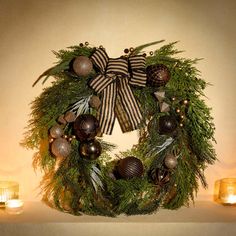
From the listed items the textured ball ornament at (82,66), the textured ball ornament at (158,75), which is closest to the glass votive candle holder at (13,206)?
the textured ball ornament at (82,66)

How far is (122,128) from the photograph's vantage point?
4.33 feet

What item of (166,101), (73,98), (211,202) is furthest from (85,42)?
(211,202)

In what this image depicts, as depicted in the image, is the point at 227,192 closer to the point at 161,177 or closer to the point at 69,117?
the point at 161,177

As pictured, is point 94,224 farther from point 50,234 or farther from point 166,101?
point 166,101

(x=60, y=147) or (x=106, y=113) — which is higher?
(x=106, y=113)

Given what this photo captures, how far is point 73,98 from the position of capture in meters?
1.24

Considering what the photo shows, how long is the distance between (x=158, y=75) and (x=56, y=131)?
33 centimetres

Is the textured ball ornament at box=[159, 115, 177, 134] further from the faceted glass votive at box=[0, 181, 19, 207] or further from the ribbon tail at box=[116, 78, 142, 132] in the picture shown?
the faceted glass votive at box=[0, 181, 19, 207]

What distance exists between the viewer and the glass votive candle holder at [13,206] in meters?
1.23

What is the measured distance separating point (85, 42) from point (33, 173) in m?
0.45

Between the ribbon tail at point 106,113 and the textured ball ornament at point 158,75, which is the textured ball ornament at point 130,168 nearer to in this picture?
the ribbon tail at point 106,113

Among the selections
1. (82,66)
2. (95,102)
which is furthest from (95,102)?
(82,66)

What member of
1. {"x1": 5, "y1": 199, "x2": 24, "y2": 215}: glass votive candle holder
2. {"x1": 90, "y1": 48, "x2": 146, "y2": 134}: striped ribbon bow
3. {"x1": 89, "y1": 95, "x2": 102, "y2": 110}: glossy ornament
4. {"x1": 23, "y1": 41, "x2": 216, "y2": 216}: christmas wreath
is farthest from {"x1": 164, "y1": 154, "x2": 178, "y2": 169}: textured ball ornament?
{"x1": 5, "y1": 199, "x2": 24, "y2": 215}: glass votive candle holder

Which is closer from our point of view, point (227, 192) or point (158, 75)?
point (158, 75)
